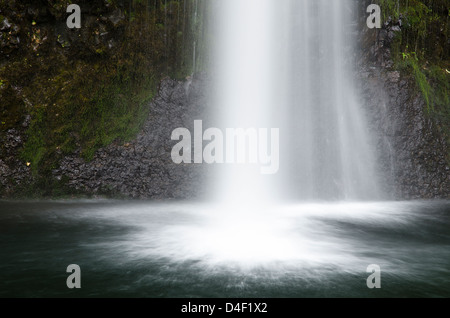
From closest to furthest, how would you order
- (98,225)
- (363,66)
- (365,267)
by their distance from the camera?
(365,267) < (98,225) < (363,66)

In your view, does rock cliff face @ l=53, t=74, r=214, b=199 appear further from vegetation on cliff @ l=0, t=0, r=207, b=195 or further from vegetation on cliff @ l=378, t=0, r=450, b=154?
vegetation on cliff @ l=378, t=0, r=450, b=154

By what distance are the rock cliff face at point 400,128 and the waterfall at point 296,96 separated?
40 centimetres

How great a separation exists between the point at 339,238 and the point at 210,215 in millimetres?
2866

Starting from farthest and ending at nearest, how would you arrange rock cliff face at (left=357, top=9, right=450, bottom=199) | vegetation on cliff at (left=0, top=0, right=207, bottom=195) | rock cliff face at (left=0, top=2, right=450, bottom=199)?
rock cliff face at (left=357, top=9, right=450, bottom=199)
vegetation on cliff at (left=0, top=0, right=207, bottom=195)
rock cliff face at (left=0, top=2, right=450, bottom=199)

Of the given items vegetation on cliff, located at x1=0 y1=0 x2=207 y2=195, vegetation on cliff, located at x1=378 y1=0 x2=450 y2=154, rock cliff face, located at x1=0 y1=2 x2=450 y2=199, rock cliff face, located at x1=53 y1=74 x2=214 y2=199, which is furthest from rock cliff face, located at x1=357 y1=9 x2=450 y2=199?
vegetation on cliff, located at x1=0 y1=0 x2=207 y2=195

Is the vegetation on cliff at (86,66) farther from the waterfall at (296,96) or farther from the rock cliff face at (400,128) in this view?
the rock cliff face at (400,128)

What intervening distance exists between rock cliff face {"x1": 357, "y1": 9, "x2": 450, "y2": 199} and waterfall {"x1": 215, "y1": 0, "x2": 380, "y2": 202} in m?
A: 0.40

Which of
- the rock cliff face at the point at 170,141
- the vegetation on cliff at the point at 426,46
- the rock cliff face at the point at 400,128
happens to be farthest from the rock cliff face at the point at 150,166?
the vegetation on cliff at the point at 426,46

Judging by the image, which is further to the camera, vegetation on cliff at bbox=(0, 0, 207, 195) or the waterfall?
the waterfall

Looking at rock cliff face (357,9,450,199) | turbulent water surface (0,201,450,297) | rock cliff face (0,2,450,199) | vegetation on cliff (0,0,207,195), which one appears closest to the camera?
turbulent water surface (0,201,450,297)

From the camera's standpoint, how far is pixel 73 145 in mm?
9656

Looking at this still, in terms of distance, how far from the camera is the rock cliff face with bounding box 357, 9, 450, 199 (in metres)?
10.0

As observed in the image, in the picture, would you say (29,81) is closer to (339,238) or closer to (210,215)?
(210,215)
